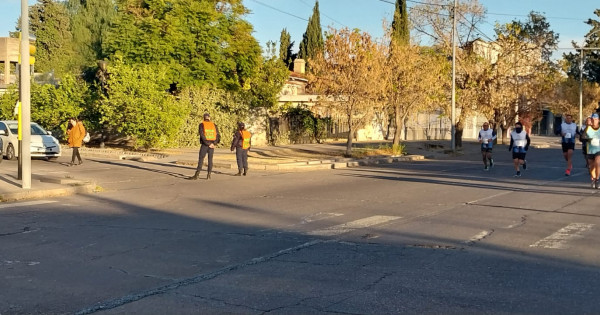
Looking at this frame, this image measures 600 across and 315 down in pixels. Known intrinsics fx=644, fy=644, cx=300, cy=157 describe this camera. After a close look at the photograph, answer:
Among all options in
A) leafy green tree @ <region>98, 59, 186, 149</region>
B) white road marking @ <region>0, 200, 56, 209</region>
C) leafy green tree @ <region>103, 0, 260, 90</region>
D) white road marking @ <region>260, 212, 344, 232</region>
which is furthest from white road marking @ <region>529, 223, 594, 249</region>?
leafy green tree @ <region>103, 0, 260, 90</region>

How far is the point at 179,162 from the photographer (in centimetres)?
2409

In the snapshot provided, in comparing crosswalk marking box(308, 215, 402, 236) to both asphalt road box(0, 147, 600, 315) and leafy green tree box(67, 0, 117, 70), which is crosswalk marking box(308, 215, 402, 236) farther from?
leafy green tree box(67, 0, 117, 70)

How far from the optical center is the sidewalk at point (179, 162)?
14.9 m

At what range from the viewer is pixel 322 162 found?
24656mm

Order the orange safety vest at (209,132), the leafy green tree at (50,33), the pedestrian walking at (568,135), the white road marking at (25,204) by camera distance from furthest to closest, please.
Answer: the leafy green tree at (50,33) < the pedestrian walking at (568,135) < the orange safety vest at (209,132) < the white road marking at (25,204)

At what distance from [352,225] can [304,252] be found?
7.57 ft

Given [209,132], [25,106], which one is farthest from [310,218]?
[25,106]

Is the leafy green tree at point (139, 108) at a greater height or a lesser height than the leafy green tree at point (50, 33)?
lesser

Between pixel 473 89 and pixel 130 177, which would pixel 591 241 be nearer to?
pixel 130 177

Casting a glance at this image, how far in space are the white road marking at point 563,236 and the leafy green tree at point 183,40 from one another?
26140 millimetres

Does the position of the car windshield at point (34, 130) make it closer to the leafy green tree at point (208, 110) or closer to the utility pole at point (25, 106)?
the leafy green tree at point (208, 110)

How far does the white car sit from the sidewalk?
25.6 inches

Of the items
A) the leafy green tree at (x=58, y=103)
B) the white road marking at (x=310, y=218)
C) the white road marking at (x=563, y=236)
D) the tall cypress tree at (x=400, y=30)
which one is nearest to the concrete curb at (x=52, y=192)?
the white road marking at (x=310, y=218)

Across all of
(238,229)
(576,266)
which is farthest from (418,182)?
(576,266)
